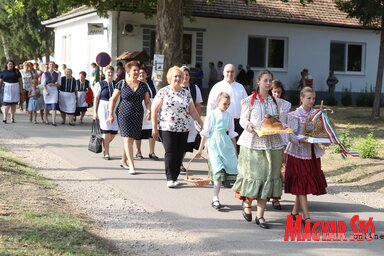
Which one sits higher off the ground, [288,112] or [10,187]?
[288,112]

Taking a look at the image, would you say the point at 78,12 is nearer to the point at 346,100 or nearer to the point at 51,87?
the point at 51,87

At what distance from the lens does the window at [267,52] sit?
106 ft

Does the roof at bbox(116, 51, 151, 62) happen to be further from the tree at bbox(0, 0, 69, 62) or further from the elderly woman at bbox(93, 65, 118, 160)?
the tree at bbox(0, 0, 69, 62)

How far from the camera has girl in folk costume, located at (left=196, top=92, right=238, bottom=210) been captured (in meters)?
9.01

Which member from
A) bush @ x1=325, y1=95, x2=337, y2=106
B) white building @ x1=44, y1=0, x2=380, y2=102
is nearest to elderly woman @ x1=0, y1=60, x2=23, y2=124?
white building @ x1=44, y1=0, x2=380, y2=102

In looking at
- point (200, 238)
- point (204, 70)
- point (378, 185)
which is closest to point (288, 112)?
point (200, 238)

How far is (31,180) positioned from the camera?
1017cm

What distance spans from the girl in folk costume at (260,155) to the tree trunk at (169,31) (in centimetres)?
1071

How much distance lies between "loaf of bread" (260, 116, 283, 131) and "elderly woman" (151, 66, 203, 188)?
248 centimetres

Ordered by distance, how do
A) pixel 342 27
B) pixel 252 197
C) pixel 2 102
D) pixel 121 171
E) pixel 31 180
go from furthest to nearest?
pixel 342 27 → pixel 2 102 → pixel 121 171 → pixel 31 180 → pixel 252 197

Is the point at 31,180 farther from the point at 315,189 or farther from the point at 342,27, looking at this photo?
the point at 342,27

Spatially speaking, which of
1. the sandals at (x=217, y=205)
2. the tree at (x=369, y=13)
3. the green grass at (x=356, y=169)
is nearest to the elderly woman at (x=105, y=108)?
the green grass at (x=356, y=169)

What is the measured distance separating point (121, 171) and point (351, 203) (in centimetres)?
426

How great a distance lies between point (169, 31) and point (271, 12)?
14514mm
